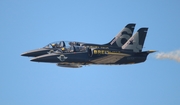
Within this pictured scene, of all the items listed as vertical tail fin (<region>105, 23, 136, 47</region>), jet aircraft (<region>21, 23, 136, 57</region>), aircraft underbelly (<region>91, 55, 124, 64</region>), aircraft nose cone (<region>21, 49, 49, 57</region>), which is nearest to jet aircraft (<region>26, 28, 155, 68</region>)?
aircraft underbelly (<region>91, 55, 124, 64</region>)

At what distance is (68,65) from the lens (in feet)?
189

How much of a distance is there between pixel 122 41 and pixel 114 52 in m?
12.2

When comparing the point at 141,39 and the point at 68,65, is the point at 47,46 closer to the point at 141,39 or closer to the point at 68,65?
the point at 68,65

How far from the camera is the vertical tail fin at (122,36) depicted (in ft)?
208

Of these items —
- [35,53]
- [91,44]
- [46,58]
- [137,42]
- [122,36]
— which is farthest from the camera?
[122,36]

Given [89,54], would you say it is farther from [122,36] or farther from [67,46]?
[122,36]

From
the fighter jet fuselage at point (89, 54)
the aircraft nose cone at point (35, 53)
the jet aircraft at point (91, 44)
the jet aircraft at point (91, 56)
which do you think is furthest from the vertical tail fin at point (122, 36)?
the aircraft nose cone at point (35, 53)

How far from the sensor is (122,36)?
64.4 m

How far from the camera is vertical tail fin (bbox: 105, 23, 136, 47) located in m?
63.3

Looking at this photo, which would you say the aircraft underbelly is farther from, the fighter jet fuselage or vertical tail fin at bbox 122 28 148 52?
vertical tail fin at bbox 122 28 148 52

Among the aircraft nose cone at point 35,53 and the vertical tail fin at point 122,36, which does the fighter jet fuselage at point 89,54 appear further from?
the vertical tail fin at point 122,36

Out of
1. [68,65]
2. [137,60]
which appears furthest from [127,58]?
[68,65]

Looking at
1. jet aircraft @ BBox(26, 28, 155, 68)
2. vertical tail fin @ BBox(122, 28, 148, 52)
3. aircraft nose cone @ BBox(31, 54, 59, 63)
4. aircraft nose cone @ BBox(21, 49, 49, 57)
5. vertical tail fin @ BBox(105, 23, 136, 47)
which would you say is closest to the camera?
aircraft nose cone @ BBox(31, 54, 59, 63)

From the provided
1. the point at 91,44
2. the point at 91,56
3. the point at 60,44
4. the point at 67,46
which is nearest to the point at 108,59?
the point at 91,56
